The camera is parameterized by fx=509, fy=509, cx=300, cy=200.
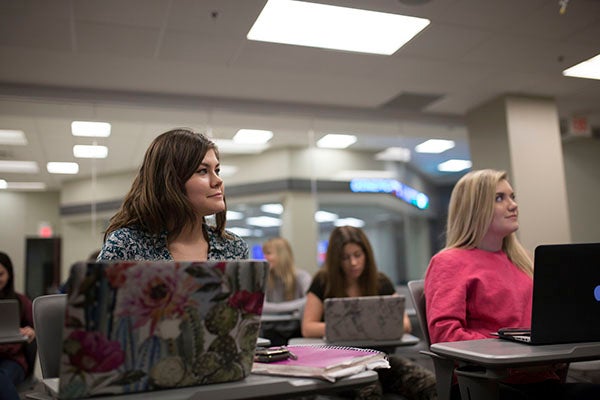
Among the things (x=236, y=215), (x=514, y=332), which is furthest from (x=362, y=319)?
(x=236, y=215)

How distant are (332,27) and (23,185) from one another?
3.72 meters

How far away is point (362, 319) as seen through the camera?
2.60 meters

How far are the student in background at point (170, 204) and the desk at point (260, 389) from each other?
2.29 ft

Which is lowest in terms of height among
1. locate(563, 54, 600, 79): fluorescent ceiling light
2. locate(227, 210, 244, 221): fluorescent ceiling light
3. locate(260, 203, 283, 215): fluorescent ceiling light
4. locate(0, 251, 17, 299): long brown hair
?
locate(0, 251, 17, 299): long brown hair

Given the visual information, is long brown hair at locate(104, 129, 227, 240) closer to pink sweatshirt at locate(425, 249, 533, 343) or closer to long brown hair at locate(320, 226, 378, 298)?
pink sweatshirt at locate(425, 249, 533, 343)

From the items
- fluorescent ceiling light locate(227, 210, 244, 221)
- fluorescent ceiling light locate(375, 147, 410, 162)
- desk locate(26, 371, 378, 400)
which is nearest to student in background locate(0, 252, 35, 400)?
desk locate(26, 371, 378, 400)

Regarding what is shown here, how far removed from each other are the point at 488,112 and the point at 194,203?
5.50 metres

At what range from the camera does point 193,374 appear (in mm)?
1008

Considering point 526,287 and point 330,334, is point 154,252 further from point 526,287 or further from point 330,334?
point 526,287

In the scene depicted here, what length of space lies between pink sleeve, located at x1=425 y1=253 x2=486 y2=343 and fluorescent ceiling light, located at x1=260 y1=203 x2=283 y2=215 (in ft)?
15.4

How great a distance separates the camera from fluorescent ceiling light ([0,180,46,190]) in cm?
534

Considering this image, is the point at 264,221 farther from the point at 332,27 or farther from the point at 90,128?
the point at 332,27

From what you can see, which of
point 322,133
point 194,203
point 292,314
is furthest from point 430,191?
point 194,203

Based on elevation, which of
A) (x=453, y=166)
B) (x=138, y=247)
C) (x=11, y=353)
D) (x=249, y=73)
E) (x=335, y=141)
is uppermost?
(x=249, y=73)
